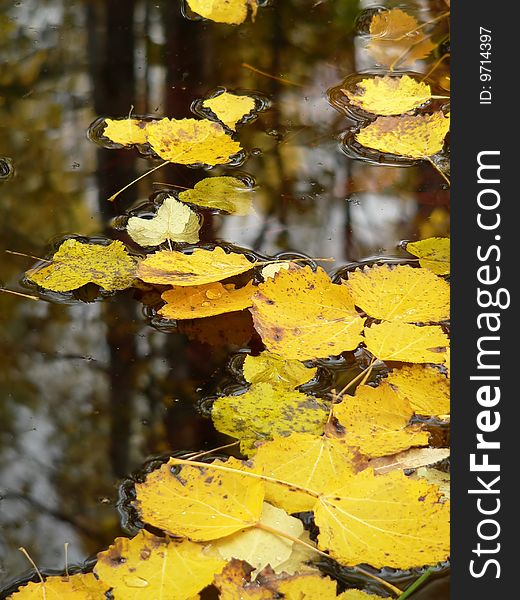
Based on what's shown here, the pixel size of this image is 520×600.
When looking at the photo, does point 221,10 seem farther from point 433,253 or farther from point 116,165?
point 433,253

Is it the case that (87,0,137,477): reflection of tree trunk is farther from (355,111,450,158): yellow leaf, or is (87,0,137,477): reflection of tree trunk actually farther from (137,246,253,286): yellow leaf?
(355,111,450,158): yellow leaf

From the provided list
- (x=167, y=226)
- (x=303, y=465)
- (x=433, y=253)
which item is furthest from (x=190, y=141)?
(x=303, y=465)

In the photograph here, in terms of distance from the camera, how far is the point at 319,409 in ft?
3.02

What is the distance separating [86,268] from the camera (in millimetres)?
1105

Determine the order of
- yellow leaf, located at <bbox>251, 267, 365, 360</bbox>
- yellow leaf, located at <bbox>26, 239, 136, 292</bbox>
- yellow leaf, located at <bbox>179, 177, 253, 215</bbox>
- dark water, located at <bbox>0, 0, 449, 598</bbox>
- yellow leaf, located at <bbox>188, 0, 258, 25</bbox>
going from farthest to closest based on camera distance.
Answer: yellow leaf, located at <bbox>188, 0, 258, 25</bbox>
yellow leaf, located at <bbox>179, 177, 253, 215</bbox>
yellow leaf, located at <bbox>26, 239, 136, 292</bbox>
yellow leaf, located at <bbox>251, 267, 365, 360</bbox>
dark water, located at <bbox>0, 0, 449, 598</bbox>

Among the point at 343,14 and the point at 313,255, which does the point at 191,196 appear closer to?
the point at 313,255

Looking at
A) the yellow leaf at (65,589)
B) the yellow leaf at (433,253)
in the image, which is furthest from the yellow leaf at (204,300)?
the yellow leaf at (65,589)

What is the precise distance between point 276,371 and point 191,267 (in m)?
0.20

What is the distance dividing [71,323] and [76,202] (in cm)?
27

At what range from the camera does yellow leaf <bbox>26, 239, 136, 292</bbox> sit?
1085mm

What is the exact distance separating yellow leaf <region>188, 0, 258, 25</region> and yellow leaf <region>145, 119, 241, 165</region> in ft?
1.29

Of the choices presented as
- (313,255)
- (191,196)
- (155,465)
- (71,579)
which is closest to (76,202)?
(191,196)

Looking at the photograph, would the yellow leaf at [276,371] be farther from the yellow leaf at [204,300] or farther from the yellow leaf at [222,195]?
the yellow leaf at [222,195]

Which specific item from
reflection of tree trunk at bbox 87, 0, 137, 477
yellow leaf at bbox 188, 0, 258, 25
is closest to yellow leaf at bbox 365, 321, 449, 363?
reflection of tree trunk at bbox 87, 0, 137, 477
